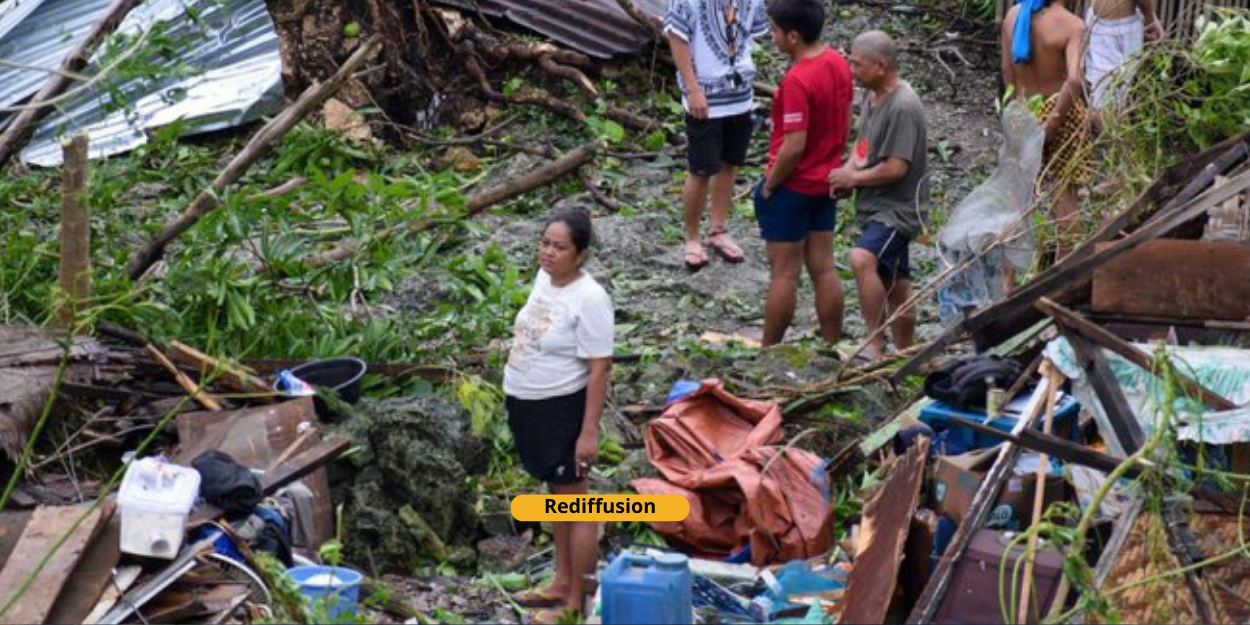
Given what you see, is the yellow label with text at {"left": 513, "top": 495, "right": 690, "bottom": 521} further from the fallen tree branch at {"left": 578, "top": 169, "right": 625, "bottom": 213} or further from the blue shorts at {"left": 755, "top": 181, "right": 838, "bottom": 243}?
the fallen tree branch at {"left": 578, "top": 169, "right": 625, "bottom": 213}

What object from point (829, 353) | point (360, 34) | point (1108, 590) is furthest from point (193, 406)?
point (360, 34)

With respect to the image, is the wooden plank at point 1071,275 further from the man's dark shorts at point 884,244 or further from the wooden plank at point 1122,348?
the man's dark shorts at point 884,244

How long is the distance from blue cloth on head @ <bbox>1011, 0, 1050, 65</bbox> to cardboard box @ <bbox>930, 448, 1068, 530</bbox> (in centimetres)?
355

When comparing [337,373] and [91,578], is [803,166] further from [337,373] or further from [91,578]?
[91,578]

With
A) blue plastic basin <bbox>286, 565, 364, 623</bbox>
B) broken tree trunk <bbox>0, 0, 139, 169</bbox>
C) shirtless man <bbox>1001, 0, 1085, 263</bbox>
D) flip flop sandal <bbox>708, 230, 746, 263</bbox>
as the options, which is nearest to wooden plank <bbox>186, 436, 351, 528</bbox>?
blue plastic basin <bbox>286, 565, 364, 623</bbox>

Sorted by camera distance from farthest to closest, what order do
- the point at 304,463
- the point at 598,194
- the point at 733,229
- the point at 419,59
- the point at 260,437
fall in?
the point at 419,59 → the point at 598,194 → the point at 733,229 → the point at 260,437 → the point at 304,463

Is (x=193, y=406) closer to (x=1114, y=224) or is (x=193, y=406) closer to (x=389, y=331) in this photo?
(x=389, y=331)

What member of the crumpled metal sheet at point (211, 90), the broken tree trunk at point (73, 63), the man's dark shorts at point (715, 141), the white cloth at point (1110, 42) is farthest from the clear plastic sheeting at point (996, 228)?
the crumpled metal sheet at point (211, 90)

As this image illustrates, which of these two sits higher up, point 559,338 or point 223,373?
point 559,338

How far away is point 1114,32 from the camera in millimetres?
9992

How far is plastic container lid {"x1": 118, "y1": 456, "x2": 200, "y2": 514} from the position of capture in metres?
6.34

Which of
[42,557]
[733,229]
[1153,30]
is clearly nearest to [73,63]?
[42,557]

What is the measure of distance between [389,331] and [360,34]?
15.8 feet

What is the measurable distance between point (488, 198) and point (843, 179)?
1.79 m
